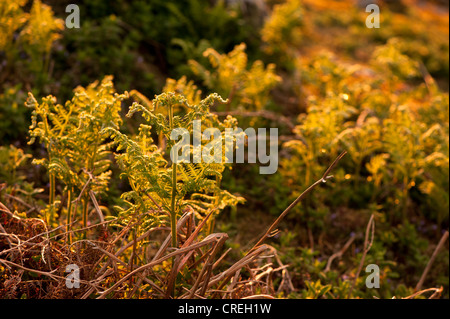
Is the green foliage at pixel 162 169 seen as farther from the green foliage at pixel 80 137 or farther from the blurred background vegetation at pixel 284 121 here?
the blurred background vegetation at pixel 284 121

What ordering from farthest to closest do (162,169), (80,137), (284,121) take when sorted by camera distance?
(284,121)
(80,137)
(162,169)

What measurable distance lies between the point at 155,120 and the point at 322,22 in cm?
942

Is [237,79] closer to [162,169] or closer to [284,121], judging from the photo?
[284,121]

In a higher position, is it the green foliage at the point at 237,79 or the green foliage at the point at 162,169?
the green foliage at the point at 237,79

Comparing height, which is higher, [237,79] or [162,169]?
[237,79]

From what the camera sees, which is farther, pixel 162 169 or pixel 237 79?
pixel 237 79

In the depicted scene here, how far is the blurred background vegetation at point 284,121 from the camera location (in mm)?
4027

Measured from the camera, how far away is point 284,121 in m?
4.89

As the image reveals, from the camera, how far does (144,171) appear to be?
2.35m

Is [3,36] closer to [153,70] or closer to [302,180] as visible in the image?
[153,70]

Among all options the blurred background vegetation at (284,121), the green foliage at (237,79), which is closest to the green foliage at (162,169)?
the blurred background vegetation at (284,121)

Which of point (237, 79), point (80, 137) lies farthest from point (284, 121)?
point (80, 137)

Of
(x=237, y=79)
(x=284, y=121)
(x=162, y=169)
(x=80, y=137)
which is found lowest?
(x=162, y=169)

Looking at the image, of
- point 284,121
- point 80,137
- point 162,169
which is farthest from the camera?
point 284,121
